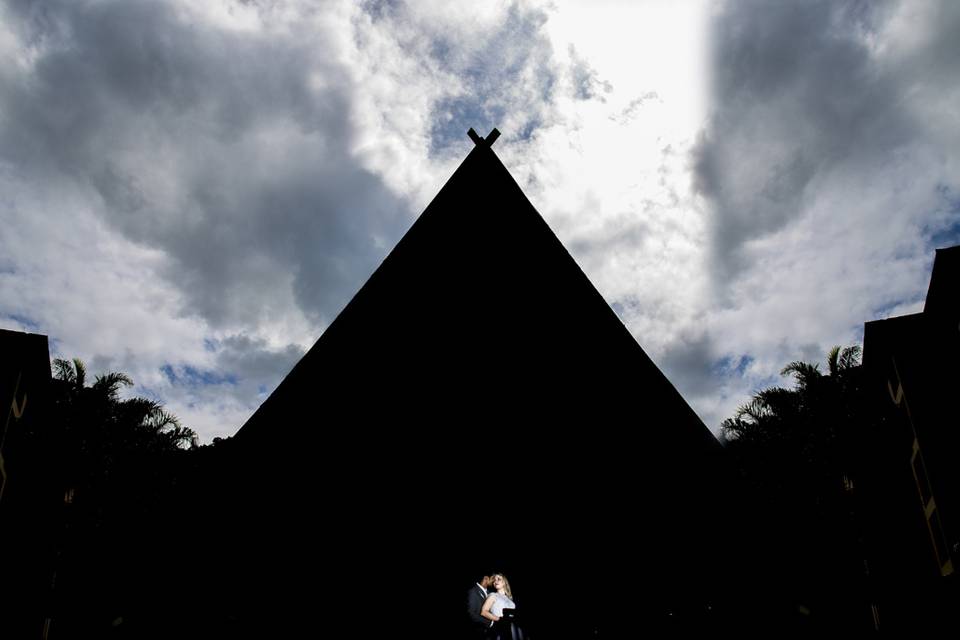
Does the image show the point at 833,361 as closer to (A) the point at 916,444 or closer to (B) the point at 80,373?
(A) the point at 916,444

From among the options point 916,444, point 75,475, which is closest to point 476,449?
point 916,444

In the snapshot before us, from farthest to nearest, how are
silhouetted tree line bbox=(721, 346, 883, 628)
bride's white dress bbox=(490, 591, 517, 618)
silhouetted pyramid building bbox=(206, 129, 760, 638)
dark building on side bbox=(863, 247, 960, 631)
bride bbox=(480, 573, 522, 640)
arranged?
1. silhouetted tree line bbox=(721, 346, 883, 628)
2. dark building on side bbox=(863, 247, 960, 631)
3. bride's white dress bbox=(490, 591, 517, 618)
4. bride bbox=(480, 573, 522, 640)
5. silhouetted pyramid building bbox=(206, 129, 760, 638)

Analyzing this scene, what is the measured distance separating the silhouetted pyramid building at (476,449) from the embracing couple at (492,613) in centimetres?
47

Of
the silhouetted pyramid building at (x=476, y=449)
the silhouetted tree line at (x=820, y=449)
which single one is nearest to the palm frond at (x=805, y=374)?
the silhouetted tree line at (x=820, y=449)

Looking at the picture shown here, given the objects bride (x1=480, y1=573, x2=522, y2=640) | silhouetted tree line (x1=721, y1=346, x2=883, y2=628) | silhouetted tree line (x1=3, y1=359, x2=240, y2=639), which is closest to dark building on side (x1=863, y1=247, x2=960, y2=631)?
silhouetted tree line (x1=721, y1=346, x2=883, y2=628)

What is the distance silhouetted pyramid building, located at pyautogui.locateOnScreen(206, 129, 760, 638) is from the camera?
396cm

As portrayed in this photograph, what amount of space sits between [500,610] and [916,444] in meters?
14.6

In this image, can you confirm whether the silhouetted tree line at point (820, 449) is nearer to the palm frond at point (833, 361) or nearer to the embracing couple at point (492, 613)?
the palm frond at point (833, 361)

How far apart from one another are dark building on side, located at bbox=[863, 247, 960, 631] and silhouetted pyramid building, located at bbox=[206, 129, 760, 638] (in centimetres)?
Result: 1183

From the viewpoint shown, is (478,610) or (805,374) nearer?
(478,610)

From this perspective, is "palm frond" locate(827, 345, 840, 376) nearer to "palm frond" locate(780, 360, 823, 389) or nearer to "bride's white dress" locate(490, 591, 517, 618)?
"palm frond" locate(780, 360, 823, 389)

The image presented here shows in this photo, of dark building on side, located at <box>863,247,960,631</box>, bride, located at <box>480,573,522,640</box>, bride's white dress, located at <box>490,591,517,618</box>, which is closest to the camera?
bride, located at <box>480,573,522,640</box>

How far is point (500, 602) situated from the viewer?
4941mm

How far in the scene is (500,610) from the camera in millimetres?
4902
